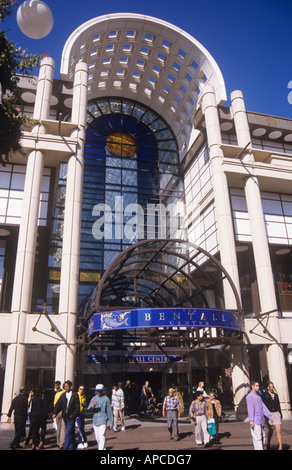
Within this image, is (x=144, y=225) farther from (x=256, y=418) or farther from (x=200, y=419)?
(x=256, y=418)

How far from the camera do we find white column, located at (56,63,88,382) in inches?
770

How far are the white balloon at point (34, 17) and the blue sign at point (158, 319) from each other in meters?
11.7

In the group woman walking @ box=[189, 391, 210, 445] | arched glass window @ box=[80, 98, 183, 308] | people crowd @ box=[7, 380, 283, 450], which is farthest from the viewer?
arched glass window @ box=[80, 98, 183, 308]

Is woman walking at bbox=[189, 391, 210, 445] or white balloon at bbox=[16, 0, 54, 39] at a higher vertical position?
white balloon at bbox=[16, 0, 54, 39]

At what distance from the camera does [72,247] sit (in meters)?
21.8

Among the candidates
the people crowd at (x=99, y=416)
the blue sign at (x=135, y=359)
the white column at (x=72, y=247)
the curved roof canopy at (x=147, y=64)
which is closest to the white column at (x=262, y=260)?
the curved roof canopy at (x=147, y=64)

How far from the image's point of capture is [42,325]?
65.6 feet

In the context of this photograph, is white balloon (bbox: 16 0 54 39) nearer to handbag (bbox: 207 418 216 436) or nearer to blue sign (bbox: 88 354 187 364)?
handbag (bbox: 207 418 216 436)

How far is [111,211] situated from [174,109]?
44.3ft

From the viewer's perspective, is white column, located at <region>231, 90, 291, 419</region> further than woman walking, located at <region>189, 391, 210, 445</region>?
Yes

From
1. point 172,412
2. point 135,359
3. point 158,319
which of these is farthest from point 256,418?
point 135,359

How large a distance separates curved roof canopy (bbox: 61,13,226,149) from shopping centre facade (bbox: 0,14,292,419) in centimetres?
13

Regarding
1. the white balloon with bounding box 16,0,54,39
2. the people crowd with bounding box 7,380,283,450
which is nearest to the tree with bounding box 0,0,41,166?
the white balloon with bounding box 16,0,54,39
